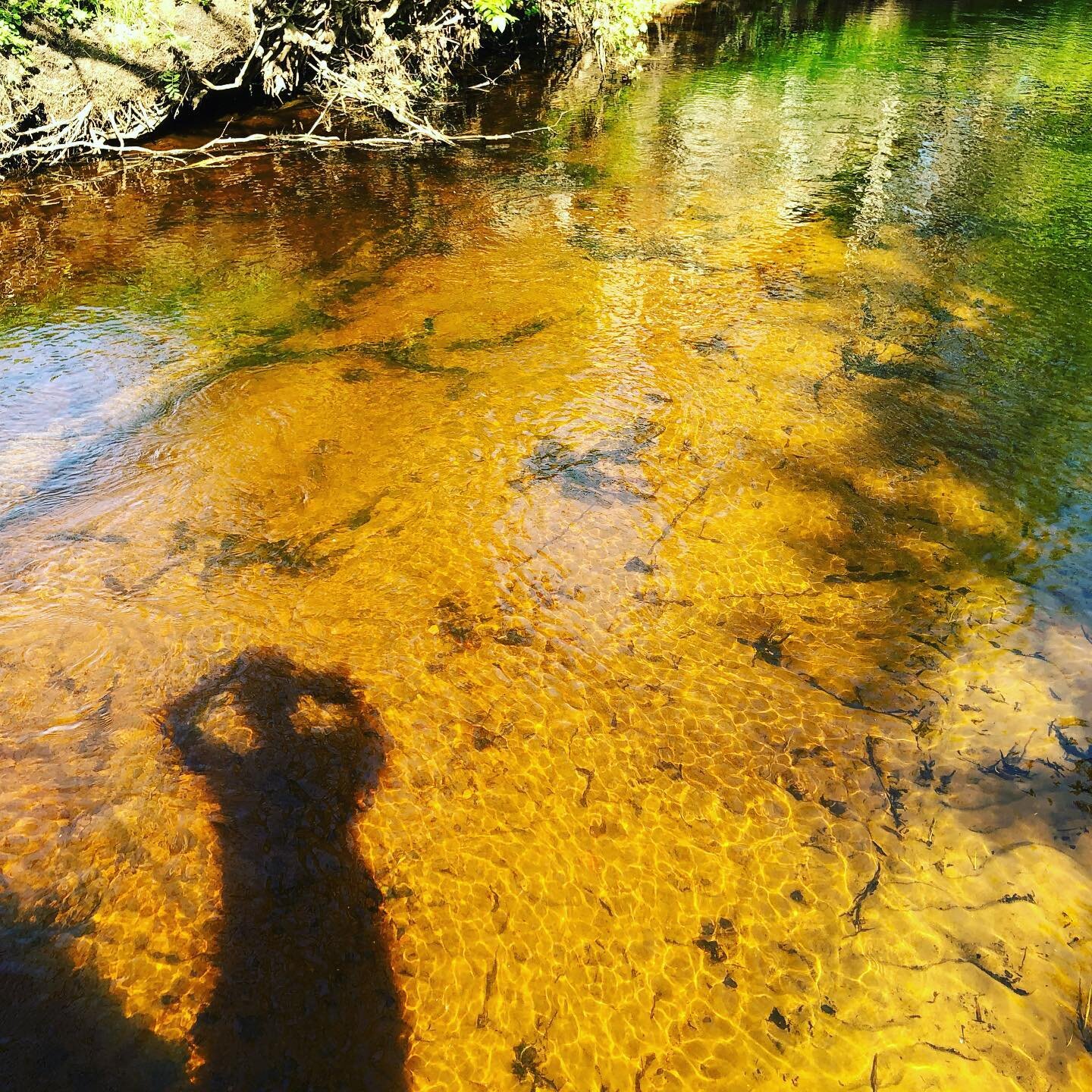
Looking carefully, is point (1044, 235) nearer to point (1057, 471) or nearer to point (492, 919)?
point (1057, 471)

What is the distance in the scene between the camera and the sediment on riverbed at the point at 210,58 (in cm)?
891

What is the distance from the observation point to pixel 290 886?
7.98 ft

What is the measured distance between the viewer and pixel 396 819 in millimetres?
2629

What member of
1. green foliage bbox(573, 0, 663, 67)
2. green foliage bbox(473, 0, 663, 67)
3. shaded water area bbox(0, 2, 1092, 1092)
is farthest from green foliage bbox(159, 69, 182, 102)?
green foliage bbox(573, 0, 663, 67)

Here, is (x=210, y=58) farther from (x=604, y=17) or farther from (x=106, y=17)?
(x=604, y=17)

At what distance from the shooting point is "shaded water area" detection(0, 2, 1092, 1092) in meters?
2.16

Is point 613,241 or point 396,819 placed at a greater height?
point 613,241

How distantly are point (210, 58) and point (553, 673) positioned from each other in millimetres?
10554

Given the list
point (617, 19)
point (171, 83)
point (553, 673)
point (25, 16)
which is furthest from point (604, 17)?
point (553, 673)

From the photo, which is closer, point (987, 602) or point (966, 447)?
point (987, 602)

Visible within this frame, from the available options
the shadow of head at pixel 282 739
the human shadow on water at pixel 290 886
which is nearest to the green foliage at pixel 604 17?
the shadow of head at pixel 282 739

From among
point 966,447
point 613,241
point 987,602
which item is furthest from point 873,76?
point 987,602

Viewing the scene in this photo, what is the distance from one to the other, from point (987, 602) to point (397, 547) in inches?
105

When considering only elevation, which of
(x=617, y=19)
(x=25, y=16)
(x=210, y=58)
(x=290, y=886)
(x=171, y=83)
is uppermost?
(x=25, y=16)
